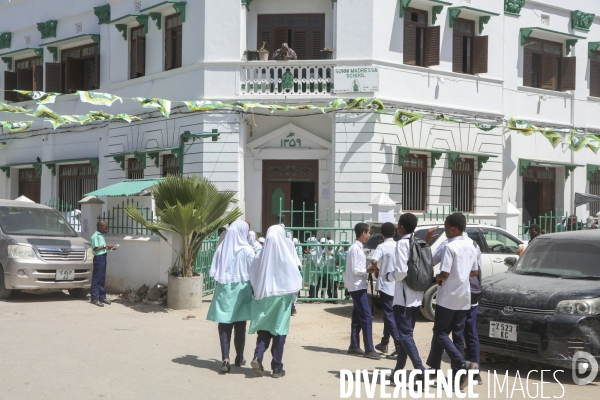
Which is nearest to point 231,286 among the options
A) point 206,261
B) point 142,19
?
point 206,261

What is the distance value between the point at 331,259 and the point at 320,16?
787 cm

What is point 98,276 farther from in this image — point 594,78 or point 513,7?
point 594,78

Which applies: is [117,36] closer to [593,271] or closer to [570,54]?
[570,54]

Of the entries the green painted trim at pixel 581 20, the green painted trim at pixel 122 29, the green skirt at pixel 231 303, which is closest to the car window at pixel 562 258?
the green skirt at pixel 231 303

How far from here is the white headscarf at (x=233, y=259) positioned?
309 inches

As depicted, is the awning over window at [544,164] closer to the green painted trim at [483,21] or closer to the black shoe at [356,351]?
the green painted trim at [483,21]

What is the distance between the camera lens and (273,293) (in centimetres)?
746

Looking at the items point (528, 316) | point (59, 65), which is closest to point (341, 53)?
point (59, 65)

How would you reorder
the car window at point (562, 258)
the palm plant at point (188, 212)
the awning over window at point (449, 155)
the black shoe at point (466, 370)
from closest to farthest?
the black shoe at point (466, 370) → the car window at point (562, 258) → the palm plant at point (188, 212) → the awning over window at point (449, 155)

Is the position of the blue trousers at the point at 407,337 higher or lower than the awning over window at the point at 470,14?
lower

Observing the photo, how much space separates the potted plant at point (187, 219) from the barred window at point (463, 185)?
871cm

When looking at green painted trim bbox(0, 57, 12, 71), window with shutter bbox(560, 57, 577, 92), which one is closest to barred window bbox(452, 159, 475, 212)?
window with shutter bbox(560, 57, 577, 92)

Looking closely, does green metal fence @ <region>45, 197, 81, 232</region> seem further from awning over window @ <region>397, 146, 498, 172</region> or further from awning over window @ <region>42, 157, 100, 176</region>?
awning over window @ <region>397, 146, 498, 172</region>

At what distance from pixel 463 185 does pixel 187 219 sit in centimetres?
996
